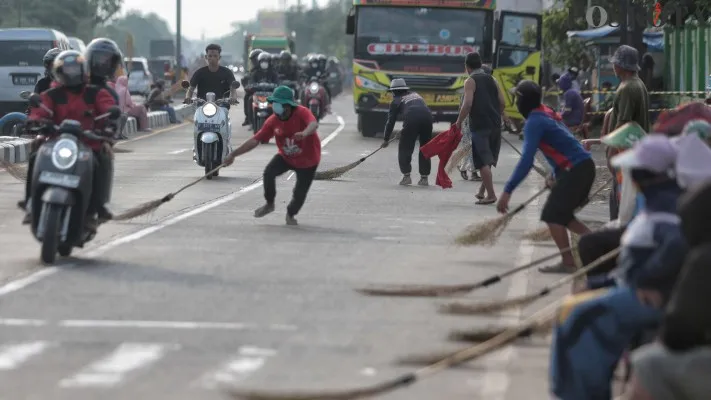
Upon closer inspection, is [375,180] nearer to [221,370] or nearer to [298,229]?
[298,229]

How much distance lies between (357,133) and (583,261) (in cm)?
3161

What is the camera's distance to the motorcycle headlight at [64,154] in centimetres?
1268

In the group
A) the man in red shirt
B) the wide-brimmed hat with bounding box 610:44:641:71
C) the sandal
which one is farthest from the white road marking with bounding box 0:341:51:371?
the man in red shirt

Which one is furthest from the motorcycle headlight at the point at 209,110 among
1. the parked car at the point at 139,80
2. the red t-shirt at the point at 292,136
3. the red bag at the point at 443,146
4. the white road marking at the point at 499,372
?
the parked car at the point at 139,80

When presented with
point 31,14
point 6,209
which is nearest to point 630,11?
point 6,209

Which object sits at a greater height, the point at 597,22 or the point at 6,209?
the point at 597,22

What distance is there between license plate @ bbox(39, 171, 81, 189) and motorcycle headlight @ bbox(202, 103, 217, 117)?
11041 millimetres

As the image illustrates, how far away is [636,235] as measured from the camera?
258 inches

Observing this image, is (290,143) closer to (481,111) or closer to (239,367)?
(481,111)

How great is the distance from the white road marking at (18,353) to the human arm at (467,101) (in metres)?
11.4

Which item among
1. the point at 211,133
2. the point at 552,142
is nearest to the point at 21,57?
the point at 211,133

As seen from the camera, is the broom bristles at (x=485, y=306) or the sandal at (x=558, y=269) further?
the sandal at (x=558, y=269)

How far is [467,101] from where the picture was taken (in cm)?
2020

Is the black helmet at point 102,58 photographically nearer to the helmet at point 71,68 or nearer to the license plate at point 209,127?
the helmet at point 71,68
